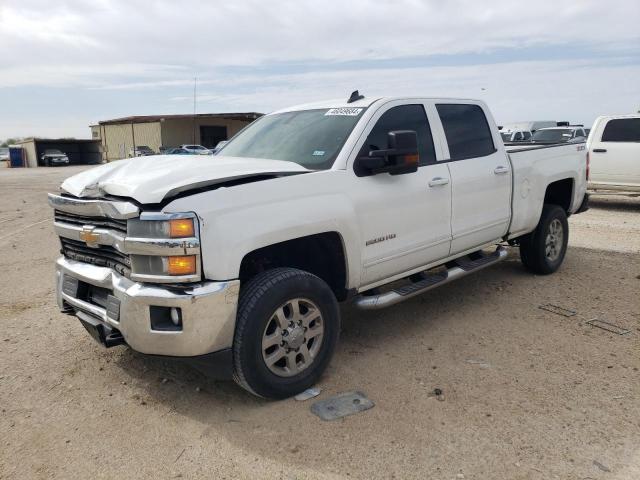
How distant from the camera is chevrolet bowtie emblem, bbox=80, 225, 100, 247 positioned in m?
3.37

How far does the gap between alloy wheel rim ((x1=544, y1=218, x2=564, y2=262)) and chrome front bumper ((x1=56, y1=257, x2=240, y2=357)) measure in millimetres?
4274

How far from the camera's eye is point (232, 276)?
310 cm

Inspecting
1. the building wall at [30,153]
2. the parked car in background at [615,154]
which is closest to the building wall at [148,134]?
the building wall at [30,153]

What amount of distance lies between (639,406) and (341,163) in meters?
2.41

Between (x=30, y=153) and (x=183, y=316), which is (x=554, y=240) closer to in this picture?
(x=183, y=316)

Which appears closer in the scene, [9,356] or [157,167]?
[157,167]

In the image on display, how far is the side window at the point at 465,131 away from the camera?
4.80 m

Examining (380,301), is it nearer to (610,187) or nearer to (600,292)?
(600,292)

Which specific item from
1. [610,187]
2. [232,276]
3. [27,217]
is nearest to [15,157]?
[27,217]

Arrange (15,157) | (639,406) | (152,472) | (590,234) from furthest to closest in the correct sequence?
1. (15,157)
2. (590,234)
3. (639,406)
4. (152,472)

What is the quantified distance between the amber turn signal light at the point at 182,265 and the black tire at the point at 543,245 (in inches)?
168

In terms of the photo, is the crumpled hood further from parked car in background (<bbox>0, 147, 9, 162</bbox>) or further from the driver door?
parked car in background (<bbox>0, 147, 9, 162</bbox>)

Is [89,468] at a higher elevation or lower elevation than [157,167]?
lower

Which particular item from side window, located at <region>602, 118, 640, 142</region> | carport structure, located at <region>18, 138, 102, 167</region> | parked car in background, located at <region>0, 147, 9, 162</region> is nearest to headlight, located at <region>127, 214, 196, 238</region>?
side window, located at <region>602, 118, 640, 142</region>
